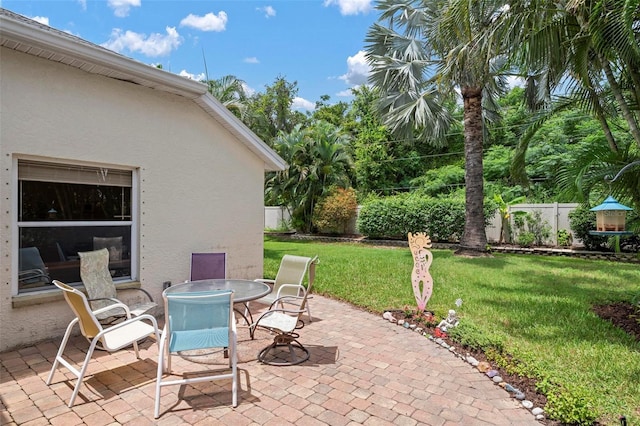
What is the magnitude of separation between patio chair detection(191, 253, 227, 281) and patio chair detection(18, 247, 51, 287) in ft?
7.68

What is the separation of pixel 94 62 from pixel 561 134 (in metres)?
26.3

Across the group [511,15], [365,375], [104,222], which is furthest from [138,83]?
[511,15]

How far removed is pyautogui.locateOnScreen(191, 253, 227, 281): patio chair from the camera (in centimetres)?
718

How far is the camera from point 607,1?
5.49 metres

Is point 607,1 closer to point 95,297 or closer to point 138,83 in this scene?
point 138,83

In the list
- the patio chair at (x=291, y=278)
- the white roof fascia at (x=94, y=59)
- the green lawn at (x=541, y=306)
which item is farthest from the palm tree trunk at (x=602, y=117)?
the white roof fascia at (x=94, y=59)

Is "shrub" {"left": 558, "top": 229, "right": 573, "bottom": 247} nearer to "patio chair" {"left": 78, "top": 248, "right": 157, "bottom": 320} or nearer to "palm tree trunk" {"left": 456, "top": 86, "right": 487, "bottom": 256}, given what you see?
"palm tree trunk" {"left": 456, "top": 86, "right": 487, "bottom": 256}

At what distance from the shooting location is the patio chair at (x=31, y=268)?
533 centimetres

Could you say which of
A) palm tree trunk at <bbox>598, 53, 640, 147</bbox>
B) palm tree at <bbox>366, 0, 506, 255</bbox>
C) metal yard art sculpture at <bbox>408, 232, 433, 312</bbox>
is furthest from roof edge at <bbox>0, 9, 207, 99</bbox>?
palm tree at <bbox>366, 0, 506, 255</bbox>

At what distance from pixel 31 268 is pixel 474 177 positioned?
14.1 m

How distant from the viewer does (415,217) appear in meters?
18.8

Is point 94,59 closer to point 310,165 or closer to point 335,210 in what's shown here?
point 335,210

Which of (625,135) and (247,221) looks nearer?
(247,221)

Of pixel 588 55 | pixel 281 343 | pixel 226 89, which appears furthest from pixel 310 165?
pixel 281 343
